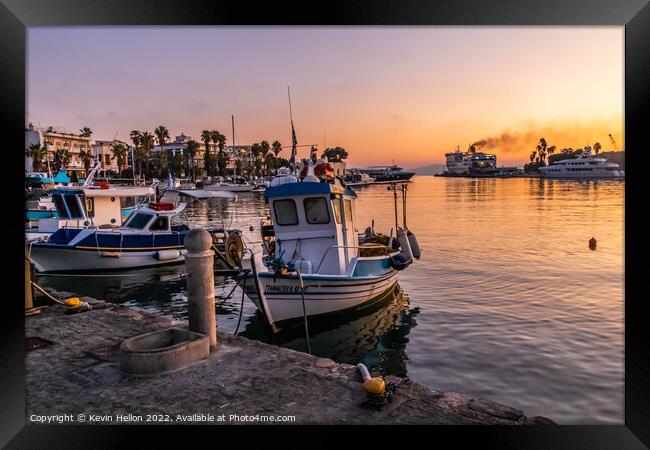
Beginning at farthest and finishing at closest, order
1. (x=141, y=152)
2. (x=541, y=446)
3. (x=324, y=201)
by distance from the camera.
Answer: (x=141, y=152)
(x=324, y=201)
(x=541, y=446)

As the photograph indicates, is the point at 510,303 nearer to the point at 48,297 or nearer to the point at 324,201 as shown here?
the point at 324,201

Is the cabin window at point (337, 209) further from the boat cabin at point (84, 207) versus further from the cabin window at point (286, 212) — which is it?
the boat cabin at point (84, 207)

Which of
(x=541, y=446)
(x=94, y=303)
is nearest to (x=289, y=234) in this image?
(x=94, y=303)

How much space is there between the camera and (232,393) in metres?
5.27

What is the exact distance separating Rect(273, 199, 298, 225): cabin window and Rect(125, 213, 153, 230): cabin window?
30.5 ft

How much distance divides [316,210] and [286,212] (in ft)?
2.59

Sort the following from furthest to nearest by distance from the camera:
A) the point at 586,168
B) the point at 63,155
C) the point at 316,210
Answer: the point at 586,168
the point at 63,155
the point at 316,210

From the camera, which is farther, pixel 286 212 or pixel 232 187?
pixel 232 187

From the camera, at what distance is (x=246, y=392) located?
533 cm

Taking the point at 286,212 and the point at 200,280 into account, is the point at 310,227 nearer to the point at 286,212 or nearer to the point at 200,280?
the point at 286,212

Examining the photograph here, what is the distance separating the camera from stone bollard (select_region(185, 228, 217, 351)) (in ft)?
21.0

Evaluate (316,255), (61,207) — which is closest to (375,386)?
(316,255)

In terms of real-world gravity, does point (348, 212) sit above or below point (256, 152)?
below
